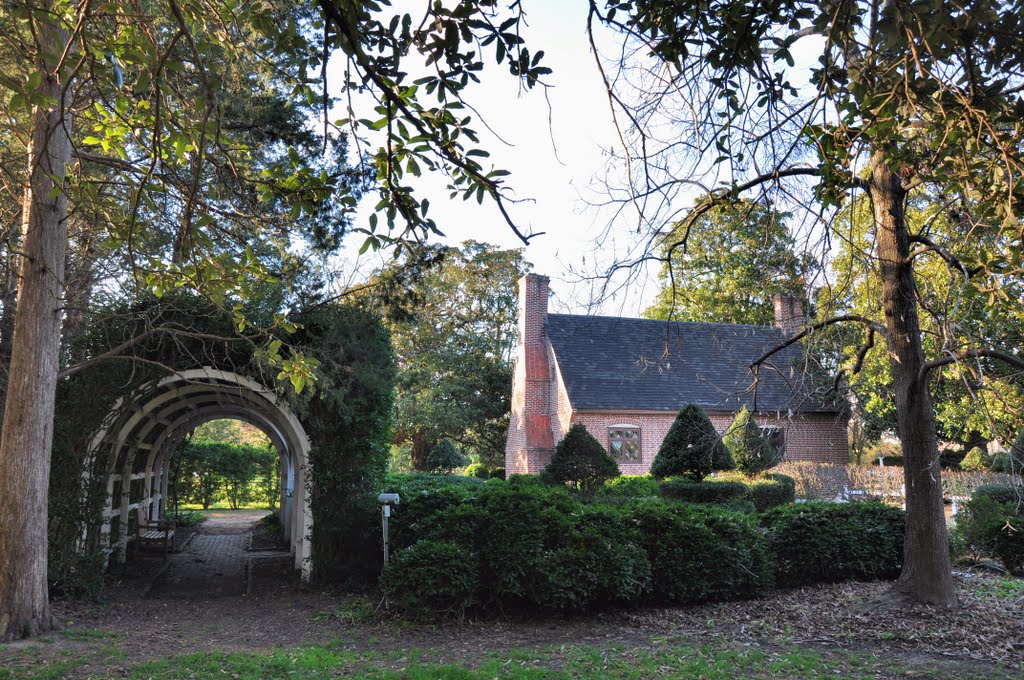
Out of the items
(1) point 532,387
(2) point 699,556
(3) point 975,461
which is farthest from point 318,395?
(3) point 975,461

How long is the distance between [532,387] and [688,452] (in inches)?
412

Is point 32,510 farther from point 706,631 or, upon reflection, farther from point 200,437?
point 200,437

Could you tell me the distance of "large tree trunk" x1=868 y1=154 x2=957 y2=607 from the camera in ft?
24.2

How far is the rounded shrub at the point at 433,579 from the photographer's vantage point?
7.68 meters

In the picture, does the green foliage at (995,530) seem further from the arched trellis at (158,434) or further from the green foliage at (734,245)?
the arched trellis at (158,434)

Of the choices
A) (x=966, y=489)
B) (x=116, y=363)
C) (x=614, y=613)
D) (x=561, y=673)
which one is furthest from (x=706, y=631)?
(x=966, y=489)

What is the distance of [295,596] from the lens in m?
9.59

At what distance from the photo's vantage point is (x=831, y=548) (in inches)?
356

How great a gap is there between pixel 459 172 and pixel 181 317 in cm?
705

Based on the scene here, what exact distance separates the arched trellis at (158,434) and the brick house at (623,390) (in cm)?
1248

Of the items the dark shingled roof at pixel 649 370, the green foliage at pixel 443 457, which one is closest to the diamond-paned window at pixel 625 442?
the dark shingled roof at pixel 649 370

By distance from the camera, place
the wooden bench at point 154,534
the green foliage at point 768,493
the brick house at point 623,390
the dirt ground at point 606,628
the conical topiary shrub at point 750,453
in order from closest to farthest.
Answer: the dirt ground at point 606,628
the wooden bench at point 154,534
the green foliage at point 768,493
the conical topiary shrub at point 750,453
the brick house at point 623,390

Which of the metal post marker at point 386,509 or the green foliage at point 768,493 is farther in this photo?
the green foliage at point 768,493

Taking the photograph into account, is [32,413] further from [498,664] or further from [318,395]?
[498,664]
